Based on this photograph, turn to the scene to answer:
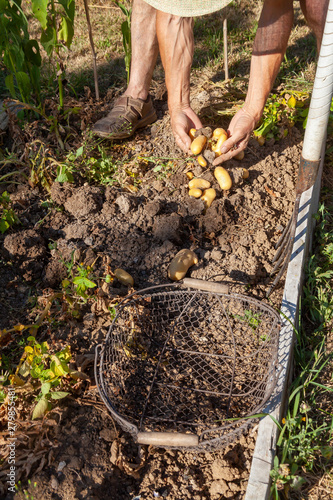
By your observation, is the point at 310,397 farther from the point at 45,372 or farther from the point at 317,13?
the point at 317,13

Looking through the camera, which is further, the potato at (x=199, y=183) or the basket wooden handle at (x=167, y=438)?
the potato at (x=199, y=183)

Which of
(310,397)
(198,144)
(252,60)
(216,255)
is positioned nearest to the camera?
(310,397)

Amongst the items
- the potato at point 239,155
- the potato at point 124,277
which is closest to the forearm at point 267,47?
the potato at point 239,155

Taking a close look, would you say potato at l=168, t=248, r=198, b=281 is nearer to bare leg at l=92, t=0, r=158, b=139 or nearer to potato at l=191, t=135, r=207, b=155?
potato at l=191, t=135, r=207, b=155

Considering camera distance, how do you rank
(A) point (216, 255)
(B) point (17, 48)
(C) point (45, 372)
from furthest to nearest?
(B) point (17, 48) < (A) point (216, 255) < (C) point (45, 372)

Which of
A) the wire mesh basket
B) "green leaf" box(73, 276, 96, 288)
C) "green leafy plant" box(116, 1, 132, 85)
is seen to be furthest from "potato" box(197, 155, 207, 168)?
"green leafy plant" box(116, 1, 132, 85)

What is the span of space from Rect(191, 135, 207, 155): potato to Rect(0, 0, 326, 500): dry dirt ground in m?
0.12

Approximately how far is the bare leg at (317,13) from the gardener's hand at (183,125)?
737 millimetres

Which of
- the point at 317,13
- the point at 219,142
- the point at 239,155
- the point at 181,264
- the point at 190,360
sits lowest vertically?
the point at 190,360

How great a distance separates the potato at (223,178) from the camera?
2412 millimetres

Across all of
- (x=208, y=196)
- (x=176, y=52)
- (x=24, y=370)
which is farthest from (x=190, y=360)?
(x=176, y=52)

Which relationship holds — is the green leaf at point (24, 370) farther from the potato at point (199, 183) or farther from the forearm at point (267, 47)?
the forearm at point (267, 47)

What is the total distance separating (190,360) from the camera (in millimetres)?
1967

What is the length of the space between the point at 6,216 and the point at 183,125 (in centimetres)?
105
